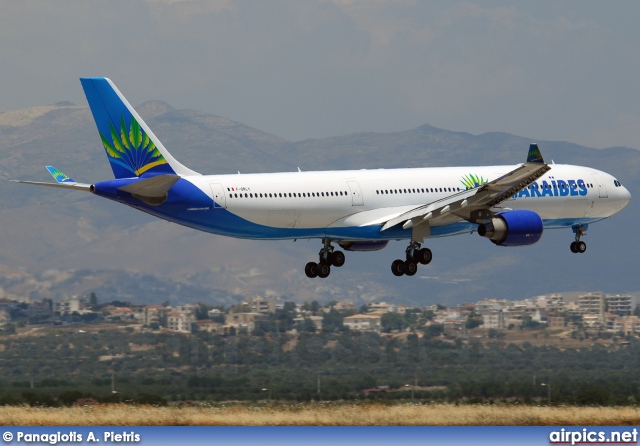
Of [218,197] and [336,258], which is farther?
[336,258]

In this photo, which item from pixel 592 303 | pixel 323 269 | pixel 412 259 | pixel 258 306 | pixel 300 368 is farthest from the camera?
pixel 592 303

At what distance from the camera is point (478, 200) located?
210 feet

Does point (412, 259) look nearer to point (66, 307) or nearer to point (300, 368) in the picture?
point (300, 368)

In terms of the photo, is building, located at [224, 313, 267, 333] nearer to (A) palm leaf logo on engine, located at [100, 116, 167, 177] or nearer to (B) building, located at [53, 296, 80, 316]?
(B) building, located at [53, 296, 80, 316]

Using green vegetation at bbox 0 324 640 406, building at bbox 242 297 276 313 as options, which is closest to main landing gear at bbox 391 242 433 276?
green vegetation at bbox 0 324 640 406

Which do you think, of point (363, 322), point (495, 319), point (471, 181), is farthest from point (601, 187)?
point (495, 319)

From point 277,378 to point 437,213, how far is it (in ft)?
68.6

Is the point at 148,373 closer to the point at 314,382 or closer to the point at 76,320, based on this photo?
the point at 314,382

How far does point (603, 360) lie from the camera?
99.6 metres

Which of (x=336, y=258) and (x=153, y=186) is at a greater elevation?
(x=153, y=186)

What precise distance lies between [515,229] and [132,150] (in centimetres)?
1864

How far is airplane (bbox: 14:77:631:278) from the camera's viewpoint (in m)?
61.3

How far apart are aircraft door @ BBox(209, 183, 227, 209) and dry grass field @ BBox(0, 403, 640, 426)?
9556 millimetres

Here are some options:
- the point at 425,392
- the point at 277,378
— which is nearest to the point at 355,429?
the point at 425,392
